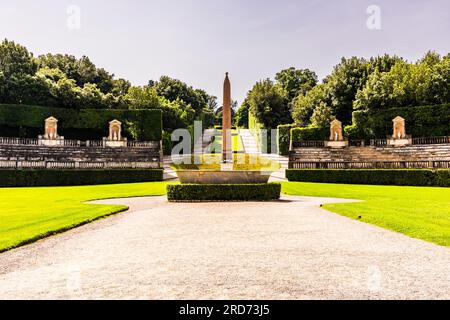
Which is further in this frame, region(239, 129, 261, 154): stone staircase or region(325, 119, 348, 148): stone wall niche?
region(239, 129, 261, 154): stone staircase

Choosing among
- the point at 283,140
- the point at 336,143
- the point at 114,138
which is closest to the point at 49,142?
the point at 114,138

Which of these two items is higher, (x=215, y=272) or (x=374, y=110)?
(x=374, y=110)

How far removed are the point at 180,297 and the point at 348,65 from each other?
6755 cm

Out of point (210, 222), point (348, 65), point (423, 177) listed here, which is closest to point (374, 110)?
point (348, 65)

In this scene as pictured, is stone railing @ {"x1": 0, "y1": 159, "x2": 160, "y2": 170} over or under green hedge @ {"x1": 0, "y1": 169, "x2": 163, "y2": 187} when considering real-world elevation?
over

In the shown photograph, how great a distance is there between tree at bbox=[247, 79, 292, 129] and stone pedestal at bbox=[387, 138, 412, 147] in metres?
30.6

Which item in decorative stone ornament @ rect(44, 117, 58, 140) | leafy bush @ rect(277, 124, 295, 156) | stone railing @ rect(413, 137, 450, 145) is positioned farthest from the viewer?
leafy bush @ rect(277, 124, 295, 156)

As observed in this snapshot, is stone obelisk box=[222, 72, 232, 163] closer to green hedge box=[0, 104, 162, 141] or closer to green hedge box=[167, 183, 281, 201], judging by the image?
green hedge box=[167, 183, 281, 201]

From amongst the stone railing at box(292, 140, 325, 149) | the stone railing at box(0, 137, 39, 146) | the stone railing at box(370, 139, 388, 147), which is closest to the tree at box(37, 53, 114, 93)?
the stone railing at box(0, 137, 39, 146)

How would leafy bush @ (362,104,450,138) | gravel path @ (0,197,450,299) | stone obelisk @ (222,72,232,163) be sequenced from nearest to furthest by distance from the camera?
gravel path @ (0,197,450,299) → stone obelisk @ (222,72,232,163) → leafy bush @ (362,104,450,138)

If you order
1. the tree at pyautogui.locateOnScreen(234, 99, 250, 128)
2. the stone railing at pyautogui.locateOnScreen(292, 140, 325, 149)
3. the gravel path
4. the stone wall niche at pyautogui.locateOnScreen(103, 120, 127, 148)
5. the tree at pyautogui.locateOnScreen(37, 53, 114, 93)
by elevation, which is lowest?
the gravel path

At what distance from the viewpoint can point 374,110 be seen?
54156mm

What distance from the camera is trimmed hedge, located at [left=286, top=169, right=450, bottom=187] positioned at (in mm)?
31672
